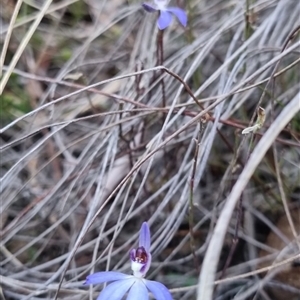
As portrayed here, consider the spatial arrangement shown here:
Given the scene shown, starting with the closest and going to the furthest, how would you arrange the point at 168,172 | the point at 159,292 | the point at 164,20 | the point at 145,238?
the point at 159,292 → the point at 145,238 → the point at 164,20 → the point at 168,172

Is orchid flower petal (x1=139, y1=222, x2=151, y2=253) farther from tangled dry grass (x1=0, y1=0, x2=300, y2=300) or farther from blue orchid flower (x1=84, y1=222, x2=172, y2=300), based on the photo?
tangled dry grass (x1=0, y1=0, x2=300, y2=300)

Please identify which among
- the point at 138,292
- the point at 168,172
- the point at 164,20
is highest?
the point at 164,20

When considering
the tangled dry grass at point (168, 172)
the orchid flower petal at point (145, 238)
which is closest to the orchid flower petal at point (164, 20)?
the tangled dry grass at point (168, 172)

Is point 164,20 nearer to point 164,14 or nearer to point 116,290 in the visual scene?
point 164,14

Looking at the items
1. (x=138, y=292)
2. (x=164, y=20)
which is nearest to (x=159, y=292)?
(x=138, y=292)

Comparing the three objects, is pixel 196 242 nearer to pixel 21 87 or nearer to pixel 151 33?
pixel 151 33

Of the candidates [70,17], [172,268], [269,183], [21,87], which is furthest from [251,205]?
[70,17]

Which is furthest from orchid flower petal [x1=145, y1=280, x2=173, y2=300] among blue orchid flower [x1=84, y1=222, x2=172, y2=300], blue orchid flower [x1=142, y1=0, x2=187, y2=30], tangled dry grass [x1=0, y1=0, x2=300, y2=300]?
blue orchid flower [x1=142, y1=0, x2=187, y2=30]
